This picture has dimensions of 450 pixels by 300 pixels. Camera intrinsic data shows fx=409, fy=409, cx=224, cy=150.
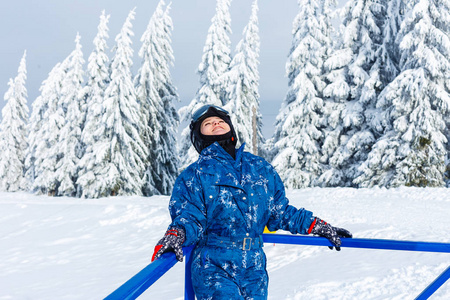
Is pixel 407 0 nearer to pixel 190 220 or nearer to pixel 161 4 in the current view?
pixel 161 4

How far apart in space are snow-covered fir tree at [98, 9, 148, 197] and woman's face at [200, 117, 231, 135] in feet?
67.8

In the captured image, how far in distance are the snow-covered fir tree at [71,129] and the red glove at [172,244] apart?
25.1 metres

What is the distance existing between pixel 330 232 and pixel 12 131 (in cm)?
4031

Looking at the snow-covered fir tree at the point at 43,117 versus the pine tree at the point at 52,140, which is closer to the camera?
the pine tree at the point at 52,140

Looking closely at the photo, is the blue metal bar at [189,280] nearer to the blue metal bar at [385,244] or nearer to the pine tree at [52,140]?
the blue metal bar at [385,244]

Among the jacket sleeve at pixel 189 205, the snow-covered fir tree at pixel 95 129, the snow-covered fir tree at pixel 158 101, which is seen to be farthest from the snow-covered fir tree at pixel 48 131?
the jacket sleeve at pixel 189 205

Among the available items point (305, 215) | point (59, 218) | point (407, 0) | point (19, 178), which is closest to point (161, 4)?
point (407, 0)

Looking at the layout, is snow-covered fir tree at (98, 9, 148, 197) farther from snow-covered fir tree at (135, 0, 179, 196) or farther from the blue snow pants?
Result: the blue snow pants

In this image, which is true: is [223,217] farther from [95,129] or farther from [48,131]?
[48,131]

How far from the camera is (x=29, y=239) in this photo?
12.1 metres

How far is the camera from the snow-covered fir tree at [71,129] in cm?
2614

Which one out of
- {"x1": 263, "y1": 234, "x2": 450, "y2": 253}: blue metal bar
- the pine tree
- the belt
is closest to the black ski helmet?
the belt

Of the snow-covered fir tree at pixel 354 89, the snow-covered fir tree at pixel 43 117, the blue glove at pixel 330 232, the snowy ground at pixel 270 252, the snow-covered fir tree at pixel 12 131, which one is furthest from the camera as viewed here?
the snow-covered fir tree at pixel 12 131

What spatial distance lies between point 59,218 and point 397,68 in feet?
54.2
